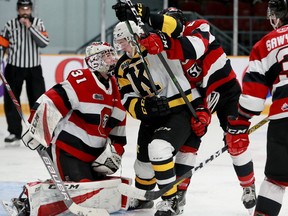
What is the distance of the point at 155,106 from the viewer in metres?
2.81

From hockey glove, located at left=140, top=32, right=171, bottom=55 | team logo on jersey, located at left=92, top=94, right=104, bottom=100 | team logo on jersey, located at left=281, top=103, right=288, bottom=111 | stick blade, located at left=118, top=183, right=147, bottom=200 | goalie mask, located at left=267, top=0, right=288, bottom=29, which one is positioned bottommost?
stick blade, located at left=118, top=183, right=147, bottom=200

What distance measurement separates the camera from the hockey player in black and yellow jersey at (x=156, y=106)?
2777mm

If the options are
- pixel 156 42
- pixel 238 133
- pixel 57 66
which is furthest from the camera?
pixel 57 66

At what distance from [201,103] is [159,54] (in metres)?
0.33

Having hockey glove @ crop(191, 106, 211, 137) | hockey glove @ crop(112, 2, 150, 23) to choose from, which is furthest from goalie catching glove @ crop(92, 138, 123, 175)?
hockey glove @ crop(112, 2, 150, 23)

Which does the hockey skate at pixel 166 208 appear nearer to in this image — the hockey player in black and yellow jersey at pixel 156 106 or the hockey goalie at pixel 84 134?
the hockey player in black and yellow jersey at pixel 156 106

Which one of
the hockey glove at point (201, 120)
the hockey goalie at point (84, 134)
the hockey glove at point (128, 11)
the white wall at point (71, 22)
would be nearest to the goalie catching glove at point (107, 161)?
the hockey goalie at point (84, 134)

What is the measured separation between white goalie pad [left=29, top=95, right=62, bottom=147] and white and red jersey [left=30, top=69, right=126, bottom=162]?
0.02 meters

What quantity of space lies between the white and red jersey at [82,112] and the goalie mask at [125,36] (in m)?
0.18

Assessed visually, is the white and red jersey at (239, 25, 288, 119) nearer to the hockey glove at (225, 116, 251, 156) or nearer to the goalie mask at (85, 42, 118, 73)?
the hockey glove at (225, 116, 251, 156)

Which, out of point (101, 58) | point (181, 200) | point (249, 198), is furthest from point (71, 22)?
→ point (249, 198)

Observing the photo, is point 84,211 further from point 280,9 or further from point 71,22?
point 71,22

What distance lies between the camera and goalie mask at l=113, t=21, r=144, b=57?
9.38ft

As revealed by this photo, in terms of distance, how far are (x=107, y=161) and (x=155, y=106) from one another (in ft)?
1.08
